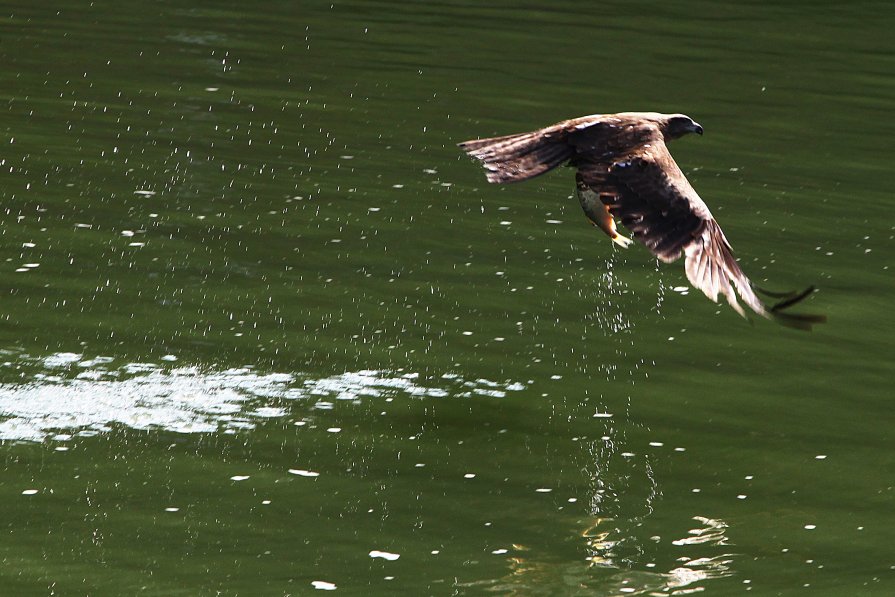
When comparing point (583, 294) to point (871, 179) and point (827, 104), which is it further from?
point (827, 104)

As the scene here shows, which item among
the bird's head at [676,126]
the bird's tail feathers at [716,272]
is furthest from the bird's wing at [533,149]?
the bird's tail feathers at [716,272]

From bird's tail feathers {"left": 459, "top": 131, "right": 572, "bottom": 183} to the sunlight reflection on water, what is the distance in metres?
1.46

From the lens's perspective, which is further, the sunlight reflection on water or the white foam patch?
the sunlight reflection on water

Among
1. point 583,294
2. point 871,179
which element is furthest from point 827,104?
point 583,294

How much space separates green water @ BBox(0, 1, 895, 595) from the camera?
6.98 m

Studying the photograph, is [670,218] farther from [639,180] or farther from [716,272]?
[716,272]

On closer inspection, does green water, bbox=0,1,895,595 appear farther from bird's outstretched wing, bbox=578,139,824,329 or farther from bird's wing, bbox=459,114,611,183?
bird's wing, bbox=459,114,611,183

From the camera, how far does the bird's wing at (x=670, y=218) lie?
22.9 feet

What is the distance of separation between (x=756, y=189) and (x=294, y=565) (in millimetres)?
7644

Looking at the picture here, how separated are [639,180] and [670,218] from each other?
0.40 meters

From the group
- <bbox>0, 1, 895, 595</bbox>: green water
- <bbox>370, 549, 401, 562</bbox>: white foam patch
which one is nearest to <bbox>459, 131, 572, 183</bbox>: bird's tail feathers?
<bbox>0, 1, 895, 595</bbox>: green water

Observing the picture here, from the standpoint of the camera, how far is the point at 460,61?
17.8 m

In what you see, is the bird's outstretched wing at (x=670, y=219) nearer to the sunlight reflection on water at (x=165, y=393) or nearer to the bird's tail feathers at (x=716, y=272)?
the bird's tail feathers at (x=716, y=272)

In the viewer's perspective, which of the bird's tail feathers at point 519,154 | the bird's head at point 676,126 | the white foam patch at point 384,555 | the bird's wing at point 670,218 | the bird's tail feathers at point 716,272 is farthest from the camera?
the bird's head at point 676,126
